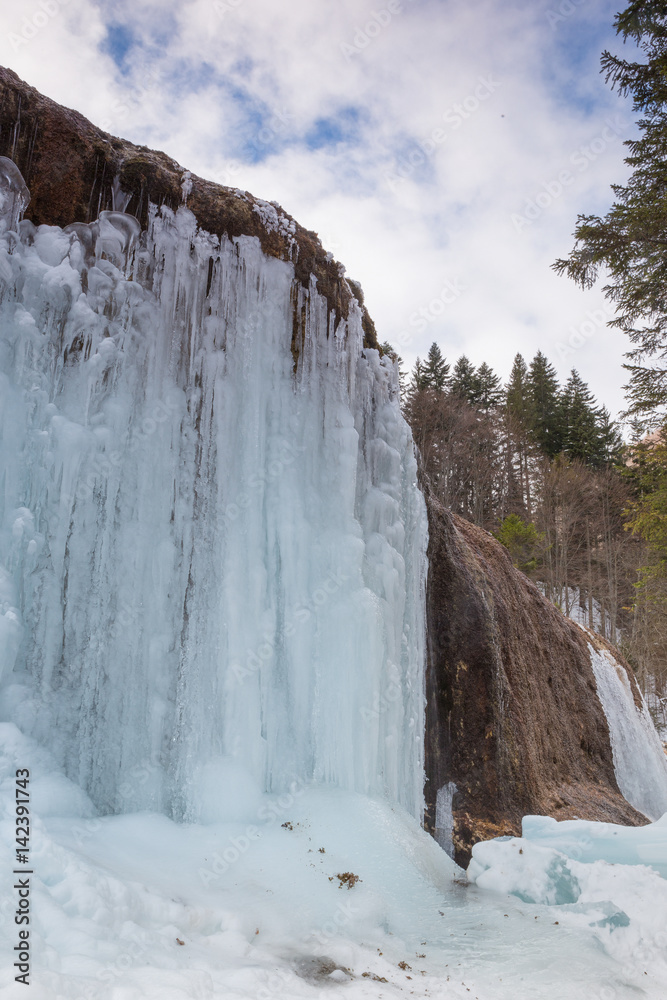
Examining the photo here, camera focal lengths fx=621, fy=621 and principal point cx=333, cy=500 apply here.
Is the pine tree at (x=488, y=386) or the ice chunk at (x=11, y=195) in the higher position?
the pine tree at (x=488, y=386)

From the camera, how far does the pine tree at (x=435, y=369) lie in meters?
27.7

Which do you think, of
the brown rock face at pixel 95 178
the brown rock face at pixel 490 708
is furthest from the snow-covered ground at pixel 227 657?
the brown rock face at pixel 490 708

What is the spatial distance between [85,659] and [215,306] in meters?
3.00

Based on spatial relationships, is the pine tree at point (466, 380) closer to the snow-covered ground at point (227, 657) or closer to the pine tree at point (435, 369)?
the pine tree at point (435, 369)

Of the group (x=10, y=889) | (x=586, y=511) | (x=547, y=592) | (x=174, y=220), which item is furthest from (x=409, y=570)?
(x=586, y=511)

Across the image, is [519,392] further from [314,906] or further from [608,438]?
[314,906]

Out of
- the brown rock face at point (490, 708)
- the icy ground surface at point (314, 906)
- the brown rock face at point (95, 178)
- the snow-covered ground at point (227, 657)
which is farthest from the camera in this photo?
the brown rock face at point (490, 708)

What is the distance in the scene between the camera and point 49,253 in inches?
184

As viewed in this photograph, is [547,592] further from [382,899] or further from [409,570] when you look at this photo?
[382,899]

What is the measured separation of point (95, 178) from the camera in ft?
16.0

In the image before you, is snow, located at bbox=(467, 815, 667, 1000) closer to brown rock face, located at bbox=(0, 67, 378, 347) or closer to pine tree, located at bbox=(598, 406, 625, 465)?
brown rock face, located at bbox=(0, 67, 378, 347)

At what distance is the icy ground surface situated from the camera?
2.45m

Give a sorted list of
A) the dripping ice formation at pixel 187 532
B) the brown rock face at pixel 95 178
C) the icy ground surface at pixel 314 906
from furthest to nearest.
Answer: the brown rock face at pixel 95 178 < the dripping ice formation at pixel 187 532 < the icy ground surface at pixel 314 906

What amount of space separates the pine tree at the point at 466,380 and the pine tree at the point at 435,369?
0.42 metres
